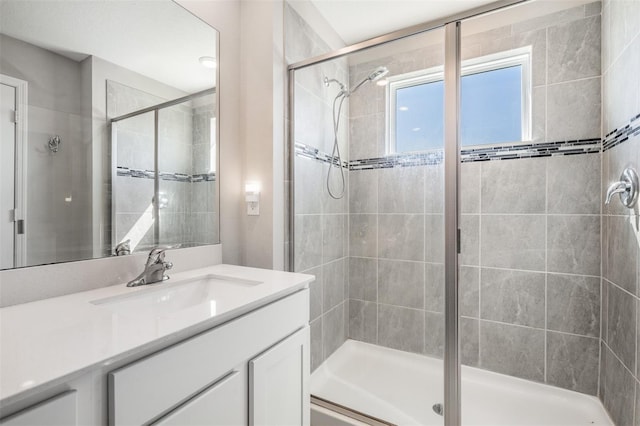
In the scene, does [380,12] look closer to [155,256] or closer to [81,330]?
[155,256]

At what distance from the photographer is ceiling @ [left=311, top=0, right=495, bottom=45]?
188cm

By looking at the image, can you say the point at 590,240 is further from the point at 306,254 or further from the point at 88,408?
the point at 88,408

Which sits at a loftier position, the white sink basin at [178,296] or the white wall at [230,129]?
the white wall at [230,129]

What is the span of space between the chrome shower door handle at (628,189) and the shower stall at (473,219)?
14 centimetres

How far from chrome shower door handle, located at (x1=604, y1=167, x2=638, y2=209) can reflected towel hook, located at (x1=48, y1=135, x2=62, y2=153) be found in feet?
6.99

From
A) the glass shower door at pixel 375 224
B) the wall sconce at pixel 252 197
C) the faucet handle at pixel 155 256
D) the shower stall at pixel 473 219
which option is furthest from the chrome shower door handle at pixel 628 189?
the faucet handle at pixel 155 256

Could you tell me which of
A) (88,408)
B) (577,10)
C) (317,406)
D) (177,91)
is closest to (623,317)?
(317,406)

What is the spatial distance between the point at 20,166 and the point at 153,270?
0.52 meters

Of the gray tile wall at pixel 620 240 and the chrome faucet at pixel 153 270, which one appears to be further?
the gray tile wall at pixel 620 240

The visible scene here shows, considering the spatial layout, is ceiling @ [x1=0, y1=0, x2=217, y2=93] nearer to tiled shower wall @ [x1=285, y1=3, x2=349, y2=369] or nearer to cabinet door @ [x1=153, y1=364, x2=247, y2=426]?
tiled shower wall @ [x1=285, y1=3, x2=349, y2=369]

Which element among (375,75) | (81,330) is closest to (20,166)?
(81,330)

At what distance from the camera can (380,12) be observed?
1.97 metres

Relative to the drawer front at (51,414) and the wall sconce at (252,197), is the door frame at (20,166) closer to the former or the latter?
the drawer front at (51,414)

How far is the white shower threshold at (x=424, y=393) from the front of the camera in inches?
60.3
